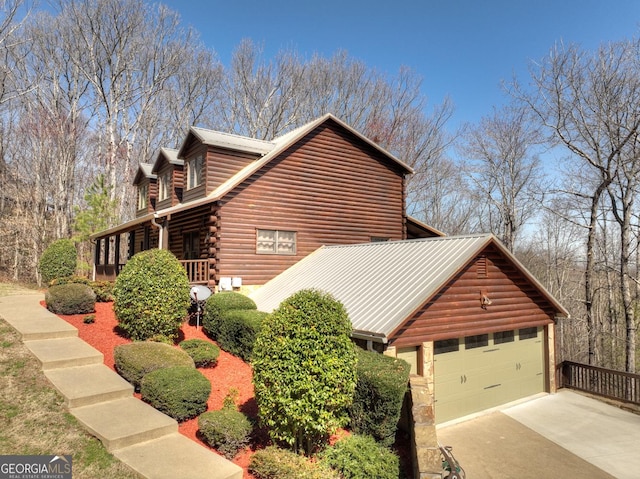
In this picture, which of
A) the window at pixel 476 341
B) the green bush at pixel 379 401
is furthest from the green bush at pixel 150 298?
the window at pixel 476 341

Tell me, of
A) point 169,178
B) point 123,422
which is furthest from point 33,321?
point 169,178

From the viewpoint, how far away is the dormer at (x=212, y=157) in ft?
55.7

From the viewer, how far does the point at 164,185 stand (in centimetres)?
2152

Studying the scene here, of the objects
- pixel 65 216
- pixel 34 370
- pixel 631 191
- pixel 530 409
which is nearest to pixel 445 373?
pixel 530 409

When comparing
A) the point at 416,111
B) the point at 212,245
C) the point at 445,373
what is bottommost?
the point at 445,373

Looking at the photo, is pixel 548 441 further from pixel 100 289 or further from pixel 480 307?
pixel 100 289

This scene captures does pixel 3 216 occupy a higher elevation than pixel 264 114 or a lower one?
lower

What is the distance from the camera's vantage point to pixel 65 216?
27.0 m

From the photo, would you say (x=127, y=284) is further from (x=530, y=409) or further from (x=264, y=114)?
(x=264, y=114)

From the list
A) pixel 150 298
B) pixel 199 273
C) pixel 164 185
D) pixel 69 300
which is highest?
pixel 164 185

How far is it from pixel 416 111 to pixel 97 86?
26.6 m

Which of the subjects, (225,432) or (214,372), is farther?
(214,372)

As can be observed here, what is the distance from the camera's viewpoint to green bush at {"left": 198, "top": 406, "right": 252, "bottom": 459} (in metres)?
6.02

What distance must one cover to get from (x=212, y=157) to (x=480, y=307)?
12794mm
